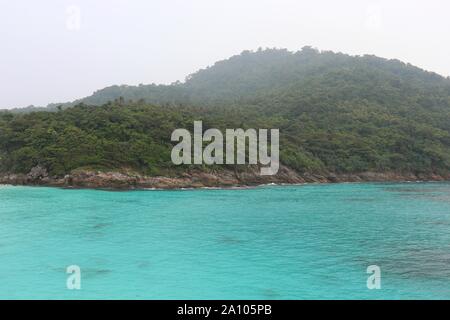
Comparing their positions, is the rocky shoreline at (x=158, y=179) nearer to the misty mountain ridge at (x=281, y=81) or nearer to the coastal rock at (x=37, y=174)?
the coastal rock at (x=37, y=174)

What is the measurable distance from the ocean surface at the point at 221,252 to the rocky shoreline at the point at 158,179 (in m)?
19.3

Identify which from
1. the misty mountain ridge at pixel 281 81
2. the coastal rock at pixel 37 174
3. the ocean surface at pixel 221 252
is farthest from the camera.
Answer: the misty mountain ridge at pixel 281 81

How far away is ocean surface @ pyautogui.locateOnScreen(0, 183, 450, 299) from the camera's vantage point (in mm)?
13234

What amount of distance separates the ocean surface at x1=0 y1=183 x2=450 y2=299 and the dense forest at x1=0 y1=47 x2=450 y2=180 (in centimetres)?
2679

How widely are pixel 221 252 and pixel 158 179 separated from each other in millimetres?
41101

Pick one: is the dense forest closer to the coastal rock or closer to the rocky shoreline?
the coastal rock

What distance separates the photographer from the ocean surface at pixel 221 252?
43.4 ft

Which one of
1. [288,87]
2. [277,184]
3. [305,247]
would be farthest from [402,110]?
[305,247]

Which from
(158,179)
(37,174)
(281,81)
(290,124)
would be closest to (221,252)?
(158,179)

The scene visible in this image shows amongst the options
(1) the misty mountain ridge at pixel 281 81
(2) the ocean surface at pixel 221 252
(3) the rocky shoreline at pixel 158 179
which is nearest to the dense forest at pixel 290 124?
(1) the misty mountain ridge at pixel 281 81

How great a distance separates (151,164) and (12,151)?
20.7m

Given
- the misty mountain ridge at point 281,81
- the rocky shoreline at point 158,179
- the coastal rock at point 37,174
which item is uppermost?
the misty mountain ridge at point 281,81

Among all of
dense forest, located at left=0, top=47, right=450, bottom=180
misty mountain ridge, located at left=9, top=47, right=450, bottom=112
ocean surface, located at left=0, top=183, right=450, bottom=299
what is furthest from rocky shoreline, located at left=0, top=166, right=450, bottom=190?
misty mountain ridge, located at left=9, top=47, right=450, bottom=112

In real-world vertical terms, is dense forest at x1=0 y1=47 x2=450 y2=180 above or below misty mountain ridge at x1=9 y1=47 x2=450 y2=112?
below
